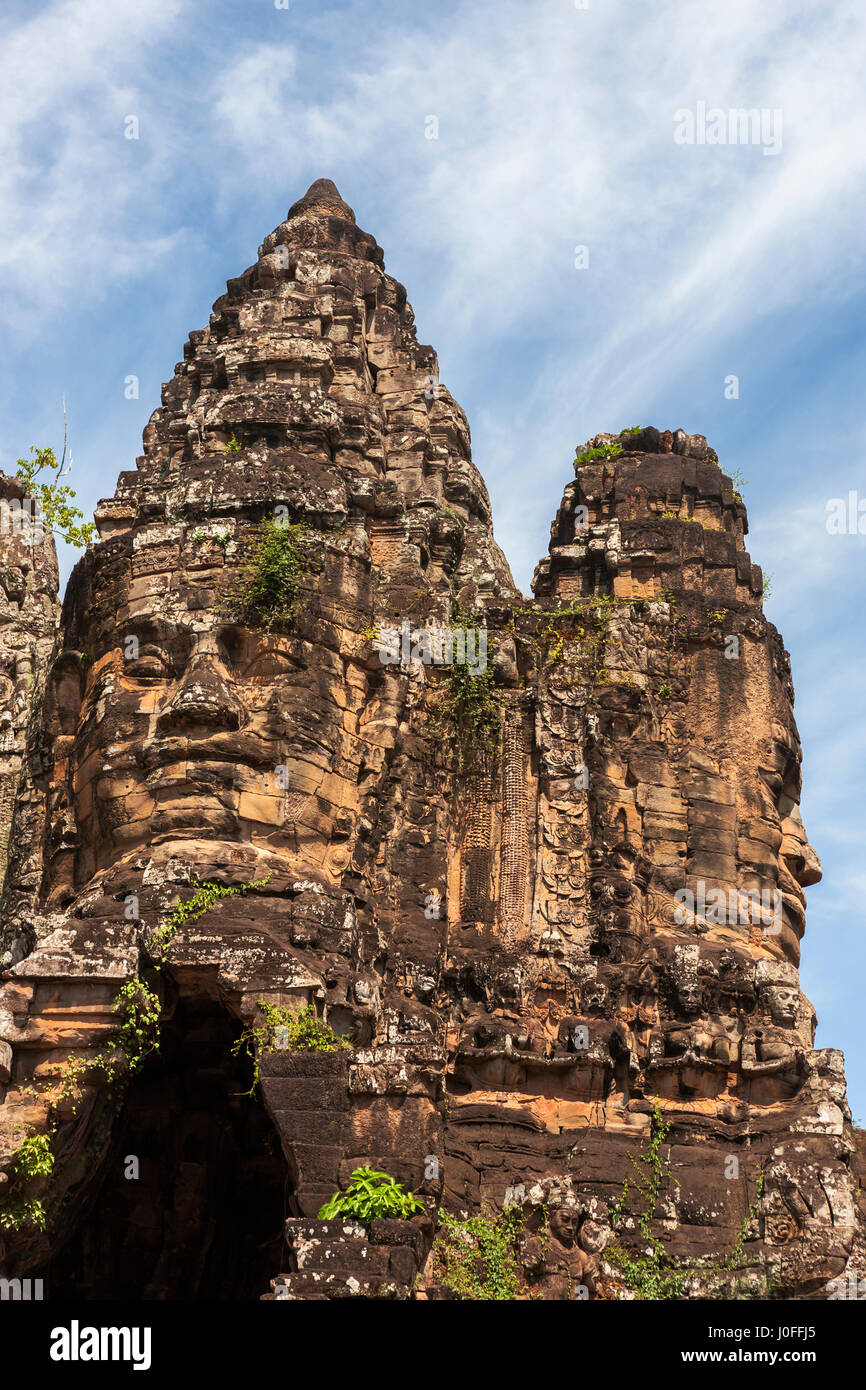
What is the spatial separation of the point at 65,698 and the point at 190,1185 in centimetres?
624

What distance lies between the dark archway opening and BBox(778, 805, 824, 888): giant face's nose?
7199 millimetres

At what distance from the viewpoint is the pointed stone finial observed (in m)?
27.4

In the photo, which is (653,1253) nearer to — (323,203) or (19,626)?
(19,626)

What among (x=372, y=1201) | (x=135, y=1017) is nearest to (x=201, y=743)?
(x=135, y=1017)

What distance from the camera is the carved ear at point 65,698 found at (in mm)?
A: 23281

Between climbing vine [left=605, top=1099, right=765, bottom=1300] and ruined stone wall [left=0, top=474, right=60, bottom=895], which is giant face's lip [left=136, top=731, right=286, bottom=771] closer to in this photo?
ruined stone wall [left=0, top=474, right=60, bottom=895]

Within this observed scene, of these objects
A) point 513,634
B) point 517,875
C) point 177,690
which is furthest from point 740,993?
point 177,690

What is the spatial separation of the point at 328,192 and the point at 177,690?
32.9 feet

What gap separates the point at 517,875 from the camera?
22312mm

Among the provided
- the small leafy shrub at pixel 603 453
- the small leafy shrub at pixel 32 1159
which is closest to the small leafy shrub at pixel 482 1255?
the small leafy shrub at pixel 32 1159

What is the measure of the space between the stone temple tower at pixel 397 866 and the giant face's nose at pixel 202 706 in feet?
0.13

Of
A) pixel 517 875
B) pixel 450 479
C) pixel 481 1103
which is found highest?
pixel 450 479

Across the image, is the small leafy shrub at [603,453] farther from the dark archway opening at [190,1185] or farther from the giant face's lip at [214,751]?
the dark archway opening at [190,1185]
